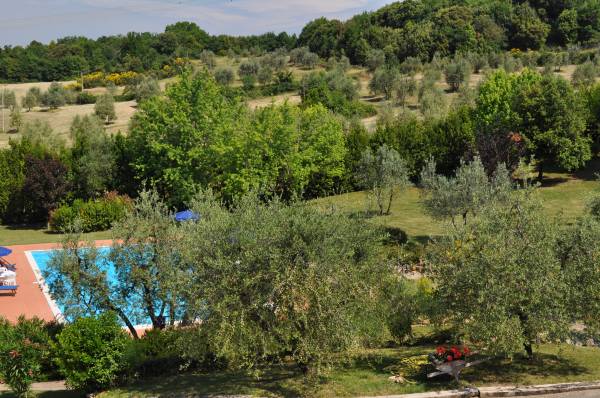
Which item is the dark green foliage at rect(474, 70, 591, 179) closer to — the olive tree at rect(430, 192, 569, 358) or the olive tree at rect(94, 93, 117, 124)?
the olive tree at rect(430, 192, 569, 358)

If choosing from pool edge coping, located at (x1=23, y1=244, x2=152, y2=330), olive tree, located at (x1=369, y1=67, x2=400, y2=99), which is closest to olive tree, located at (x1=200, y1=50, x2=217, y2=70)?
olive tree, located at (x1=369, y1=67, x2=400, y2=99)

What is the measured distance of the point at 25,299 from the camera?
2725 cm

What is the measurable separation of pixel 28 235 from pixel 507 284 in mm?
30976

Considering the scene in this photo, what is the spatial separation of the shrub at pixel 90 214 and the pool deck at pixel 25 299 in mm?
5214

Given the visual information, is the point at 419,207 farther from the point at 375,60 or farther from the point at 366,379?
the point at 375,60

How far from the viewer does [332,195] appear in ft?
150

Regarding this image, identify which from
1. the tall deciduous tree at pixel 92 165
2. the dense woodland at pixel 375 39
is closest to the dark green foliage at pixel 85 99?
the dense woodland at pixel 375 39

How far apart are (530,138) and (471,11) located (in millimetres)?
70445

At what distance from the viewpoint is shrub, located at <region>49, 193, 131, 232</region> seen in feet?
125

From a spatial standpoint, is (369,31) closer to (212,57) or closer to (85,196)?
(212,57)

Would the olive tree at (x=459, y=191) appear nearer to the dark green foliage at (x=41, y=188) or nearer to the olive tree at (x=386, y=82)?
the dark green foliage at (x=41, y=188)

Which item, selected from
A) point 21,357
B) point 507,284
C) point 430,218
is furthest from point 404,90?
point 21,357

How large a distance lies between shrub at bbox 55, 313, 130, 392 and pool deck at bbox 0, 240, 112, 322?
6.26 meters

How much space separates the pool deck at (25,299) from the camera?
25328mm
